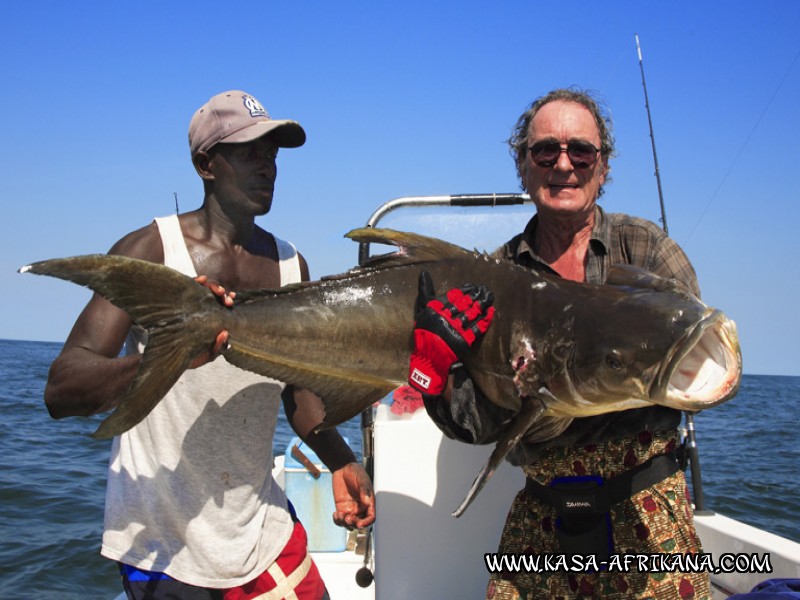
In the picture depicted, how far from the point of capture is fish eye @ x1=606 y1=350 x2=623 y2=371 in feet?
6.81

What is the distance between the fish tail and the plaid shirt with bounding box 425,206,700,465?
2.89 ft

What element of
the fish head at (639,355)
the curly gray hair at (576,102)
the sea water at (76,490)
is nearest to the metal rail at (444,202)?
the curly gray hair at (576,102)

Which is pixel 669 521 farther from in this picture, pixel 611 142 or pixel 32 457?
pixel 32 457

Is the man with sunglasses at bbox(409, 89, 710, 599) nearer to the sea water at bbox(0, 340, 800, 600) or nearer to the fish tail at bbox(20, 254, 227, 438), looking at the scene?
the fish tail at bbox(20, 254, 227, 438)

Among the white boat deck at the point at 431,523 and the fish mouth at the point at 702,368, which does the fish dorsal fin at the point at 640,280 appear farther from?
the white boat deck at the point at 431,523

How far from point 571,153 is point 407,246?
2.53 feet

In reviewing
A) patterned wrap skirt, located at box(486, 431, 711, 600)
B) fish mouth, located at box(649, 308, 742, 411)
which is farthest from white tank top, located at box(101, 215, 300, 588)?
fish mouth, located at box(649, 308, 742, 411)

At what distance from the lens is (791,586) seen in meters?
2.75

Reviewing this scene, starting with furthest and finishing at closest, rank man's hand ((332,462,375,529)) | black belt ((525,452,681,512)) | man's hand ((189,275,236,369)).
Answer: man's hand ((332,462,375,529)) < black belt ((525,452,681,512)) < man's hand ((189,275,236,369))

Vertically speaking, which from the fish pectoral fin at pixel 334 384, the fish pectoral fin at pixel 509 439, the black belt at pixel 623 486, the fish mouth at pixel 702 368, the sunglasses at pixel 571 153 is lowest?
the black belt at pixel 623 486

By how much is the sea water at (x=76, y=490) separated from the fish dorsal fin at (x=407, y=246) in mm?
6061

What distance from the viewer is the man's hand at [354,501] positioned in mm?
2760

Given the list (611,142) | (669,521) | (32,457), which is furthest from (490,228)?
(32,457)

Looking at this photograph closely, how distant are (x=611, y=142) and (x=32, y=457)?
1239 centimetres
